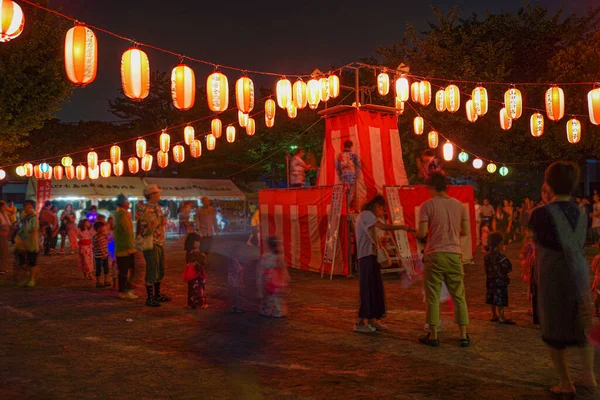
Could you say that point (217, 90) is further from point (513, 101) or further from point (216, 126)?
point (513, 101)

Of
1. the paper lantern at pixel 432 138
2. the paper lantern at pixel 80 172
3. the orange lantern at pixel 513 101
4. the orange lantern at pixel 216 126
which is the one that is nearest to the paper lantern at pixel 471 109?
the orange lantern at pixel 513 101

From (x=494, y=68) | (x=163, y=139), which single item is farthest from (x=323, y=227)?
(x=494, y=68)

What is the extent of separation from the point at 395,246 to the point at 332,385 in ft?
→ 23.6

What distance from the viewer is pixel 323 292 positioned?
953cm

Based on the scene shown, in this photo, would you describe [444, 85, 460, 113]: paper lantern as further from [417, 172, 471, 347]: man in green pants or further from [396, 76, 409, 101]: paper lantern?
[417, 172, 471, 347]: man in green pants

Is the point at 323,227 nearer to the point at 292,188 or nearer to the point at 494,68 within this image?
the point at 292,188

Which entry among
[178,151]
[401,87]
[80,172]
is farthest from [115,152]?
[401,87]

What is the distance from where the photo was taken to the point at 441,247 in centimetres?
536

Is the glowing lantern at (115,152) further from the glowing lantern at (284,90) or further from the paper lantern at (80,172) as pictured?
the glowing lantern at (284,90)

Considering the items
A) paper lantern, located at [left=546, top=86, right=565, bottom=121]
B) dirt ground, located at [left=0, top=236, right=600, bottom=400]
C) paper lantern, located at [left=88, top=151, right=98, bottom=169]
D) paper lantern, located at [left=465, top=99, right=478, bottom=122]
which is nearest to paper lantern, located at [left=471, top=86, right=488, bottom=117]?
paper lantern, located at [left=465, top=99, right=478, bottom=122]

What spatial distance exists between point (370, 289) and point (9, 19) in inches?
286

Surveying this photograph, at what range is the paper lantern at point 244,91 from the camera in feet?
39.4

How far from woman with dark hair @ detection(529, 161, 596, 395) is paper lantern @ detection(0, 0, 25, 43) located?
8.34 m

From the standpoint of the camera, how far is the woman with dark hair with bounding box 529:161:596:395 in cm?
381
